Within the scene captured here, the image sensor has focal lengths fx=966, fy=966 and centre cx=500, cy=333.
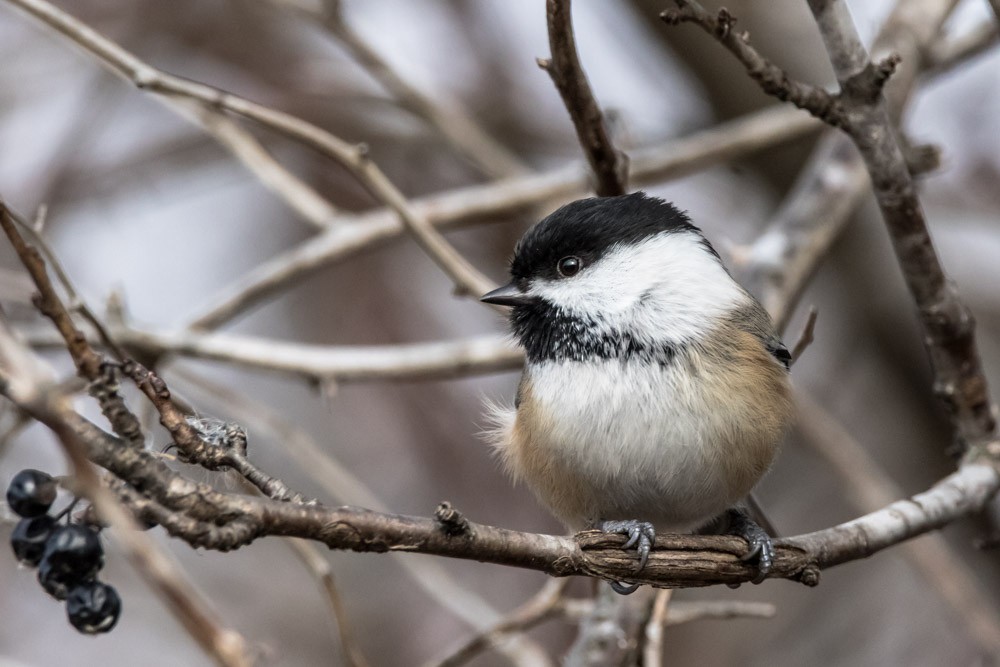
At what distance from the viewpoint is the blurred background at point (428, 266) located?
3455 millimetres

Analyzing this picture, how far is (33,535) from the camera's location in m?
1.05

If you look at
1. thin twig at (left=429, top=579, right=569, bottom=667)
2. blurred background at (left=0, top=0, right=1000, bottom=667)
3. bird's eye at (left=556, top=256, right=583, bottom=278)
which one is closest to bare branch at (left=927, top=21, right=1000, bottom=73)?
Result: blurred background at (left=0, top=0, right=1000, bottom=667)

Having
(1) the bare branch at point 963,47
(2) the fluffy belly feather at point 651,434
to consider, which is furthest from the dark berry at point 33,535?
(1) the bare branch at point 963,47

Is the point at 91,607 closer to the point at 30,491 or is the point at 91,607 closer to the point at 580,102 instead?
the point at 30,491

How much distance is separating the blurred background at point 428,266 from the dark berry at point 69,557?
2294mm

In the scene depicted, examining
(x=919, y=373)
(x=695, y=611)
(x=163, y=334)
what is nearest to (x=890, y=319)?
(x=919, y=373)

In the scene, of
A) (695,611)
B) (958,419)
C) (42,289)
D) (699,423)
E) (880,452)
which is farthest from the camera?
(880,452)

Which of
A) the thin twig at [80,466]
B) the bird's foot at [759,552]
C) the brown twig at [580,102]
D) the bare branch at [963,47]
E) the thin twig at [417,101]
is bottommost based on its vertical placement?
the thin twig at [80,466]

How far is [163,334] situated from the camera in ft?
8.22

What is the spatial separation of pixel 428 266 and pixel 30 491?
3.14 meters

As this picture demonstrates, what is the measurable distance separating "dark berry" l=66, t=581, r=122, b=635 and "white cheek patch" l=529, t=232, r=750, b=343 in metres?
1.07

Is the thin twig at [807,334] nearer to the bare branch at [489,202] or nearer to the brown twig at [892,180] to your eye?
the brown twig at [892,180]

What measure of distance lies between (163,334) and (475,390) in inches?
60.9

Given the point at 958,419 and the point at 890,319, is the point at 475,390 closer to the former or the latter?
the point at 890,319
